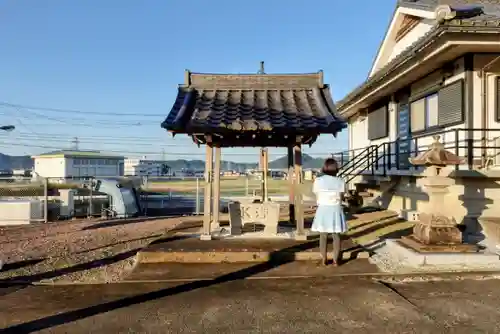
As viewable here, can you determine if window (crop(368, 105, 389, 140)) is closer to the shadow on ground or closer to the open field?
the open field

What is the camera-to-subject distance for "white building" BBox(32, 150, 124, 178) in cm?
5173

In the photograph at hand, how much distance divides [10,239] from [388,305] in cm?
918

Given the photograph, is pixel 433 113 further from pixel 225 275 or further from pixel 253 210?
pixel 225 275

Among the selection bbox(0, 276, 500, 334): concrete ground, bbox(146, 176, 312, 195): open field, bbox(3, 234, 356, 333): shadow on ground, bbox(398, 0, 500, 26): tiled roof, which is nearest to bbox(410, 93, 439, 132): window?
bbox(398, 0, 500, 26): tiled roof

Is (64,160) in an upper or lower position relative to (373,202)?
upper

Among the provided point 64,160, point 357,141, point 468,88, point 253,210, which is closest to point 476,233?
point 468,88

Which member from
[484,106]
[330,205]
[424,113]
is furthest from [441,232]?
[424,113]

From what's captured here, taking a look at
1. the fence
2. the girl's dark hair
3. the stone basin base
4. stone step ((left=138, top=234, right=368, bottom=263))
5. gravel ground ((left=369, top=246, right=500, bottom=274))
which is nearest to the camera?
gravel ground ((left=369, top=246, right=500, bottom=274))

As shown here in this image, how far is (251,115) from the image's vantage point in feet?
26.1

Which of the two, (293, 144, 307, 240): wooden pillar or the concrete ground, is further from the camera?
(293, 144, 307, 240): wooden pillar

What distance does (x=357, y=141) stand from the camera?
→ 781 inches

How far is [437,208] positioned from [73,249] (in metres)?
7.11

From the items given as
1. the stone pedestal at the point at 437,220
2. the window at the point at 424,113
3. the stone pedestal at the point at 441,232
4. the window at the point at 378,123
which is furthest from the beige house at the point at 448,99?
the stone pedestal at the point at 441,232

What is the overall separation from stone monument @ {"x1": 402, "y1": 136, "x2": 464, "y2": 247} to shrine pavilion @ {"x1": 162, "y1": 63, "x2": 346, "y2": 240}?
171cm
